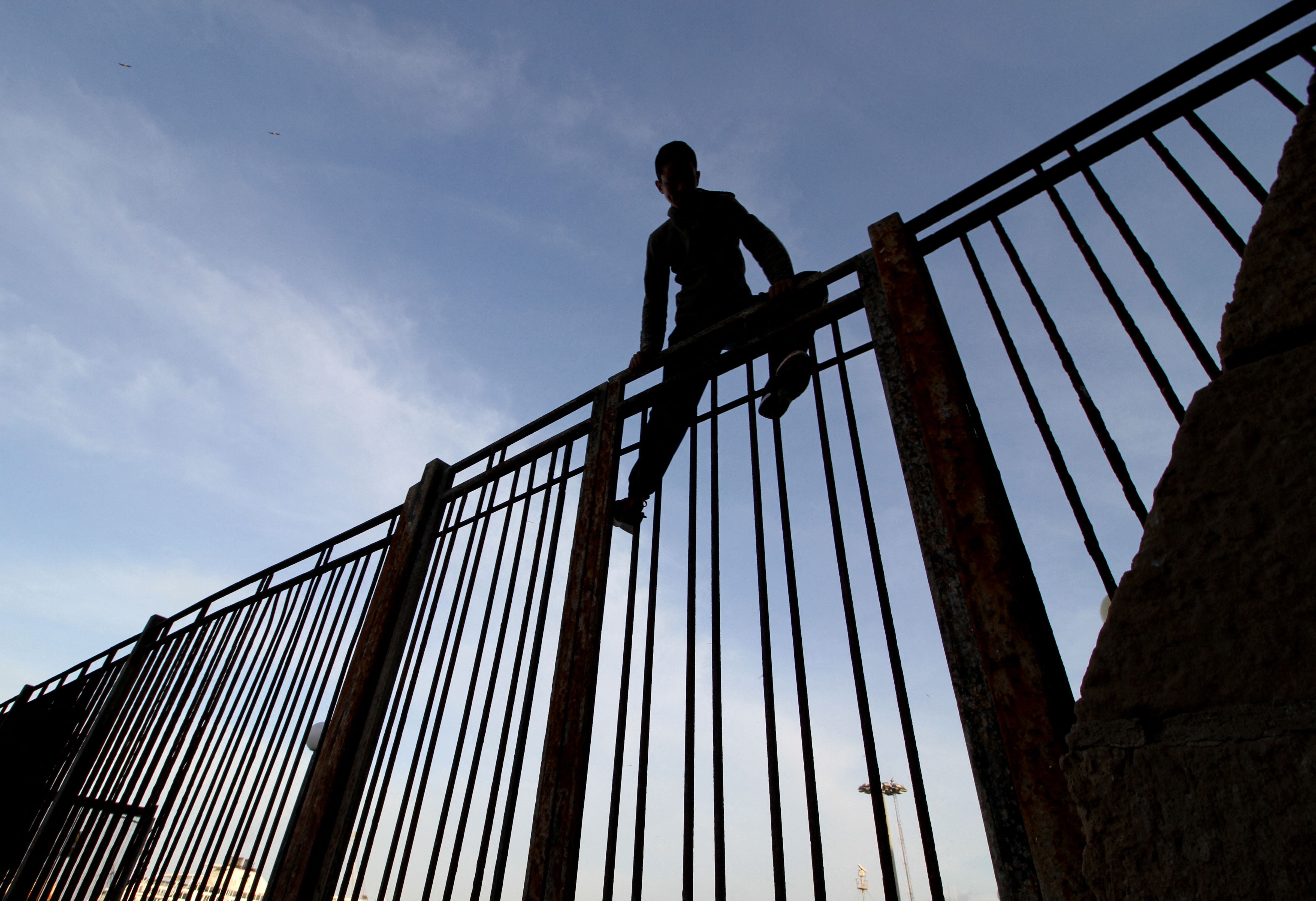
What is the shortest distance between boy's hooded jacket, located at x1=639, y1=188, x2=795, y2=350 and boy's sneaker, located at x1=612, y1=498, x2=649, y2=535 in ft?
2.89

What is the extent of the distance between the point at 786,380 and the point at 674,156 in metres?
1.76

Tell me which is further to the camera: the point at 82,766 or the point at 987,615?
the point at 82,766

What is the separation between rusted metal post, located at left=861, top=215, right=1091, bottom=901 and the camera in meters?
1.11

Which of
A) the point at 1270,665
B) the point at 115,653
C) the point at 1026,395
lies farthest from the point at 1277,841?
the point at 115,653

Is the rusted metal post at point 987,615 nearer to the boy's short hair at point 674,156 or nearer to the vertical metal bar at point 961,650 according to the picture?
the vertical metal bar at point 961,650

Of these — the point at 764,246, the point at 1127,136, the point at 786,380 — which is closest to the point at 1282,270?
the point at 1127,136

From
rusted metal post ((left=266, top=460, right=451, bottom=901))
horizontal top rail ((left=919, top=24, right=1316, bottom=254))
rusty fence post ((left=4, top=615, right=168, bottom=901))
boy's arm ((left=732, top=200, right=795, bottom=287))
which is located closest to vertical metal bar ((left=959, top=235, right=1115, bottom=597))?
horizontal top rail ((left=919, top=24, right=1316, bottom=254))

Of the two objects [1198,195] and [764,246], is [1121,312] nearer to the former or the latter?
[1198,195]

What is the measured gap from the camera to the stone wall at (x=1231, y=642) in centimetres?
73

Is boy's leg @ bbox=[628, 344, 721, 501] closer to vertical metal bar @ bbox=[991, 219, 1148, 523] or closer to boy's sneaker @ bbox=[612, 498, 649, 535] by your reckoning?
boy's sneaker @ bbox=[612, 498, 649, 535]

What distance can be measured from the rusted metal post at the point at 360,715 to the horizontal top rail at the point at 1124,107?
262cm

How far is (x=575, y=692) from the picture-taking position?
2.05 meters

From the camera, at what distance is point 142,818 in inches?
158

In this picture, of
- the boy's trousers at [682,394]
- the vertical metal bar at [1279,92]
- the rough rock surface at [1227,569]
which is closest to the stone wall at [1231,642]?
the rough rock surface at [1227,569]
